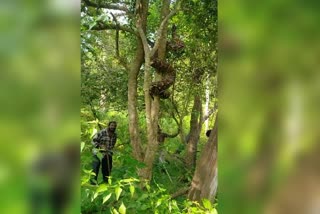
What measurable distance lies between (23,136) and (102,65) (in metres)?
5.57

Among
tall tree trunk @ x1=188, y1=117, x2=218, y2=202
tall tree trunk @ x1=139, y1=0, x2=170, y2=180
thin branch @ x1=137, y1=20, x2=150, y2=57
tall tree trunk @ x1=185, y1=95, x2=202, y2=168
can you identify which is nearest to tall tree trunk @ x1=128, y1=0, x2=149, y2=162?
tall tree trunk @ x1=139, y1=0, x2=170, y2=180

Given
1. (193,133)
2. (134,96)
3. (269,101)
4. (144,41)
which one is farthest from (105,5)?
(269,101)

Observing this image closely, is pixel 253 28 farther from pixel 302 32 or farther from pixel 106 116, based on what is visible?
pixel 106 116

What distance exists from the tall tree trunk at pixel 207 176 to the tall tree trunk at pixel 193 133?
9.45 feet

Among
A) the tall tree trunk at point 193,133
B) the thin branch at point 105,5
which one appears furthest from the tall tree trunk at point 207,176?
the tall tree trunk at point 193,133

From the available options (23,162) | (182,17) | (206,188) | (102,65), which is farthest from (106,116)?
(23,162)

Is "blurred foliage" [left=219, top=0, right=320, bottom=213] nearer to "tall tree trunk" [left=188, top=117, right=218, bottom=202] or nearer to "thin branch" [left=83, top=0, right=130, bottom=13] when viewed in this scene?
"tall tree trunk" [left=188, top=117, right=218, bottom=202]

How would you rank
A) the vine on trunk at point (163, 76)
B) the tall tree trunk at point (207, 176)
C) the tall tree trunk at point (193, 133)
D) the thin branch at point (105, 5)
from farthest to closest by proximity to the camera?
the tall tree trunk at point (193, 133) < the vine on trunk at point (163, 76) < the thin branch at point (105, 5) < the tall tree trunk at point (207, 176)

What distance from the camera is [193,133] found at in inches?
256

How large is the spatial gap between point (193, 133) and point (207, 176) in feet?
11.2

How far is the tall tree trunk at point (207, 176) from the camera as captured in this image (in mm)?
2911

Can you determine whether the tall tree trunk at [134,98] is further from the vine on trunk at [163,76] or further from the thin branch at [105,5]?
the thin branch at [105,5]

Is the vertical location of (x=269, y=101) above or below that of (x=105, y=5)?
below

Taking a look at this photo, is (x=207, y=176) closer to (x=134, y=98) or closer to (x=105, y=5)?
(x=134, y=98)
